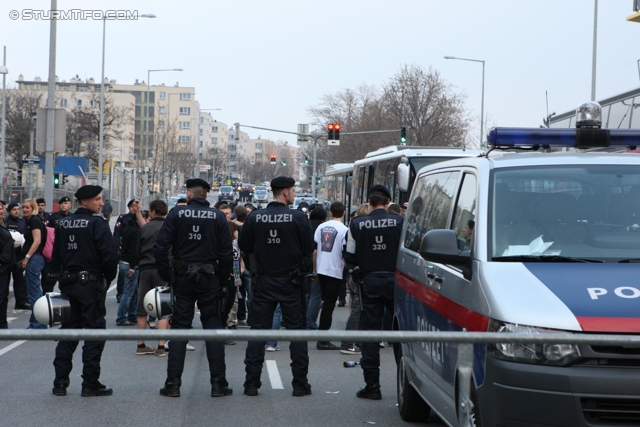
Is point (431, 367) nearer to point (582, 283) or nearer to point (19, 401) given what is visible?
point (582, 283)

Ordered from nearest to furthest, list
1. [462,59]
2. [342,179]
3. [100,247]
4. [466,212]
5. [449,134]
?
1. [466,212]
2. [100,247]
3. [342,179]
4. [462,59]
5. [449,134]

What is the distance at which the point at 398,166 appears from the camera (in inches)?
757

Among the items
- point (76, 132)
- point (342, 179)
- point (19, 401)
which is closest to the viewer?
point (19, 401)

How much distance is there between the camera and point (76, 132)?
245 ft

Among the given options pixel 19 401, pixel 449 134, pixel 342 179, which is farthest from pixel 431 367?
pixel 449 134

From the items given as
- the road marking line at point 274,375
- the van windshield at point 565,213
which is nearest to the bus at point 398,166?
the road marking line at point 274,375

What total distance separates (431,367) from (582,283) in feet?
3.47

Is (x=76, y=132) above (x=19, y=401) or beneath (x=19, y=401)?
above

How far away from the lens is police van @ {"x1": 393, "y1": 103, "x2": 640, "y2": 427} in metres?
3.85

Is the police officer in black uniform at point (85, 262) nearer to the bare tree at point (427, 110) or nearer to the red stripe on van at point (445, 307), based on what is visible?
the red stripe on van at point (445, 307)

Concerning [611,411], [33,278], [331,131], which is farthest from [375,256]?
[331,131]

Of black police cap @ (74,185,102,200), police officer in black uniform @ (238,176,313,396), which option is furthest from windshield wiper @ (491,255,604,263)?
black police cap @ (74,185,102,200)

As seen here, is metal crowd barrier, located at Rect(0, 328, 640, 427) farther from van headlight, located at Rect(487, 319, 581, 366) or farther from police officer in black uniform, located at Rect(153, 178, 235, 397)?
police officer in black uniform, located at Rect(153, 178, 235, 397)

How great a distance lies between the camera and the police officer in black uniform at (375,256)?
8141 mm
